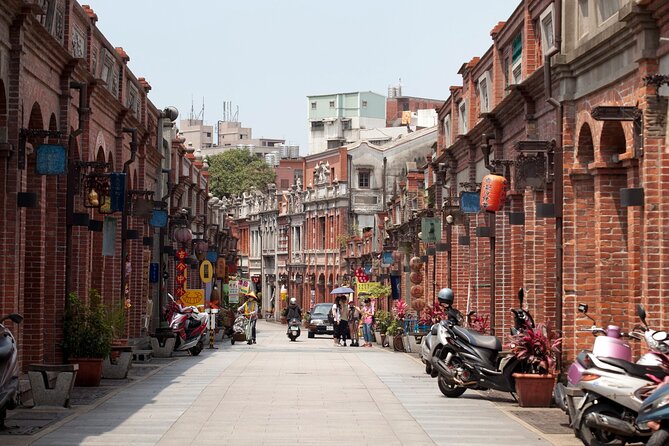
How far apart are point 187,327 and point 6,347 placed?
21202mm

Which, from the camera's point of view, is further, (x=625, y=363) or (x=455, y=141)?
(x=455, y=141)

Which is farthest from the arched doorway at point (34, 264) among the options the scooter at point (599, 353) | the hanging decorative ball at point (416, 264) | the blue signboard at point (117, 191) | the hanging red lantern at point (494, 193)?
the hanging decorative ball at point (416, 264)

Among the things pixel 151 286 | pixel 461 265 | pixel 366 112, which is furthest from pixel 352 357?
pixel 366 112

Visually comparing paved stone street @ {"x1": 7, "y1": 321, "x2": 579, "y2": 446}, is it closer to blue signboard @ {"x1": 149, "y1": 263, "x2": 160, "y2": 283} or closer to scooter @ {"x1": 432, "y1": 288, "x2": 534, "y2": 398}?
scooter @ {"x1": 432, "y1": 288, "x2": 534, "y2": 398}

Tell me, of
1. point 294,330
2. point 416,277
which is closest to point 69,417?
point 416,277

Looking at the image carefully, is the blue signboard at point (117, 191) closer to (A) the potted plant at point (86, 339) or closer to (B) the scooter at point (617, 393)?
(A) the potted plant at point (86, 339)

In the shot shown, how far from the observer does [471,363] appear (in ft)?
71.8

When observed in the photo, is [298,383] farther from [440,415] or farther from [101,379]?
[440,415]

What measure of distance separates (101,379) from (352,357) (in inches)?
462

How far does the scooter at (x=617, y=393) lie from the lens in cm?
1378

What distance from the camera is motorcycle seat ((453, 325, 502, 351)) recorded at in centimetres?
2206

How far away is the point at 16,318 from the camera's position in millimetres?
16094

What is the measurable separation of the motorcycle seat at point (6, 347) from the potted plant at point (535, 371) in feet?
26.0

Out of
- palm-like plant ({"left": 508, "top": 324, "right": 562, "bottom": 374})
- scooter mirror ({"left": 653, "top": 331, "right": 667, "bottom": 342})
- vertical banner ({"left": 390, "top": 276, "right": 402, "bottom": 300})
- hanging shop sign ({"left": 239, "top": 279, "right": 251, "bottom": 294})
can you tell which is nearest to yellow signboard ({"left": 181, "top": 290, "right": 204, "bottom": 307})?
vertical banner ({"left": 390, "top": 276, "right": 402, "bottom": 300})
